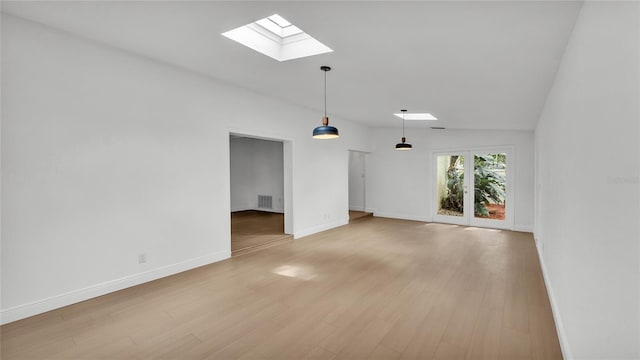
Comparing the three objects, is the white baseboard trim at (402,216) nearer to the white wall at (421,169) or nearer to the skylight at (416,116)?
the white wall at (421,169)

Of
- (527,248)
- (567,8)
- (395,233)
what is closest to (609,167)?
(567,8)

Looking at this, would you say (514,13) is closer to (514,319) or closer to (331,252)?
(514,319)

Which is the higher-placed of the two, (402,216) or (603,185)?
(603,185)

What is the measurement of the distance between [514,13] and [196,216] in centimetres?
438

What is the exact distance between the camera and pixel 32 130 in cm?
302

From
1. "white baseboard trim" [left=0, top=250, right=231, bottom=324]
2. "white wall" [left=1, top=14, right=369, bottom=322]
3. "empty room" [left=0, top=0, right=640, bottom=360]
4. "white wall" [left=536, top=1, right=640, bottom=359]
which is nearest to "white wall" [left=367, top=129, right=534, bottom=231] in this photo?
"empty room" [left=0, top=0, right=640, bottom=360]

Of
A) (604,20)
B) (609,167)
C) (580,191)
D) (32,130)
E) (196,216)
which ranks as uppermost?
(604,20)

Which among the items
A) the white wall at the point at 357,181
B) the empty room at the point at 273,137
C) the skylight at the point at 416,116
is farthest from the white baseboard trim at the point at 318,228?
the skylight at the point at 416,116

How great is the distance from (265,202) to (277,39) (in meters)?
7.14

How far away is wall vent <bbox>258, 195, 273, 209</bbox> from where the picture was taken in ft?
33.2

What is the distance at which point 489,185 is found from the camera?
26.2 feet

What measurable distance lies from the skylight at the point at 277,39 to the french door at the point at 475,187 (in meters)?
6.25

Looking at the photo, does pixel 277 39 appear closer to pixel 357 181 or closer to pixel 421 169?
pixel 421 169

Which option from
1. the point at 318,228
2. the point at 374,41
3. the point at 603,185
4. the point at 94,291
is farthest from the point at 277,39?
→ the point at 318,228
